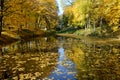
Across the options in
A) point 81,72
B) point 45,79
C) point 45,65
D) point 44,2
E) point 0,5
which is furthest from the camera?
point 44,2

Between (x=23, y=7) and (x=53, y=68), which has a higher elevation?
(x=23, y=7)

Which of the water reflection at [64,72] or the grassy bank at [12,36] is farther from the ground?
the grassy bank at [12,36]

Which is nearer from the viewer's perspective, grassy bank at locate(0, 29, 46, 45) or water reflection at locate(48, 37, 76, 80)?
water reflection at locate(48, 37, 76, 80)

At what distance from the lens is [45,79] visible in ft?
38.5

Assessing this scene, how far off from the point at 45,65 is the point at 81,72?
3.37m

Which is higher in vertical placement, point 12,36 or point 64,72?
point 12,36

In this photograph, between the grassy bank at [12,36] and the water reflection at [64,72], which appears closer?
the water reflection at [64,72]

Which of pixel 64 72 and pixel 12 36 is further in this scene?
pixel 12 36

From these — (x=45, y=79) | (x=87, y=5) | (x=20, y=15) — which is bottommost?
(x=45, y=79)

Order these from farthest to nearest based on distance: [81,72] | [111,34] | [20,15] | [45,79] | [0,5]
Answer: [111,34] < [20,15] < [0,5] < [81,72] < [45,79]

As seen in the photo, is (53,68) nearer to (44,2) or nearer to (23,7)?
(23,7)

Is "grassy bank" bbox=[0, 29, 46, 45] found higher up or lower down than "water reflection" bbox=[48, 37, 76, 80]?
higher up

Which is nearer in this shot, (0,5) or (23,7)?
(0,5)

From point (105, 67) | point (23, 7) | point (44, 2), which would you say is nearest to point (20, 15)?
point (23, 7)
